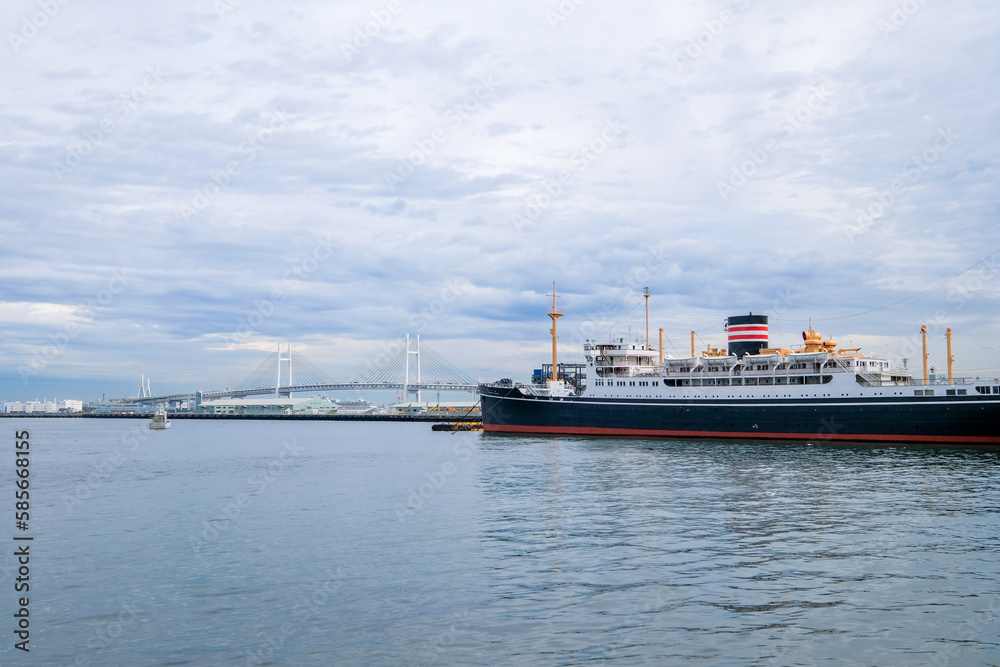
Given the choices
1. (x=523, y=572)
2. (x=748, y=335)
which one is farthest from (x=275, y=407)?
(x=523, y=572)

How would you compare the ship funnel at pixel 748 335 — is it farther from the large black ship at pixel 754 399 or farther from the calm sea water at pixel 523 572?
the calm sea water at pixel 523 572

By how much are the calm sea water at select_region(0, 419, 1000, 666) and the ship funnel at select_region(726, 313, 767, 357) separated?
29.2 m

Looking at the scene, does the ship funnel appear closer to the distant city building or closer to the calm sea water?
the calm sea water

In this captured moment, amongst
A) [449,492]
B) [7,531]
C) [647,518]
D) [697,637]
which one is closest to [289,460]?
[449,492]

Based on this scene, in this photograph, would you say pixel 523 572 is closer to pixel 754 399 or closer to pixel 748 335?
pixel 754 399

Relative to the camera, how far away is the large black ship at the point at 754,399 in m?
44.9

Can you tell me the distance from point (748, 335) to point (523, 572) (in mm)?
48274

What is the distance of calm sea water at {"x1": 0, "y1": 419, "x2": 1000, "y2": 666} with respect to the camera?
10.5 m

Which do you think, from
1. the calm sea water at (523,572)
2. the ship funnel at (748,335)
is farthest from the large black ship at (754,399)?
the calm sea water at (523,572)

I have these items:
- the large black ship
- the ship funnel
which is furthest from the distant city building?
the ship funnel

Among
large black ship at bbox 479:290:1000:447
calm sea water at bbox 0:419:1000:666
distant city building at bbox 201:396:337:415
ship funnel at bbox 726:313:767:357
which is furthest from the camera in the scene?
distant city building at bbox 201:396:337:415

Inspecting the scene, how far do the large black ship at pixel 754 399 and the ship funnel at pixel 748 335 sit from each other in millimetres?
85

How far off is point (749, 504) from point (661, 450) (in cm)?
2189

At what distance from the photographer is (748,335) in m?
58.6
